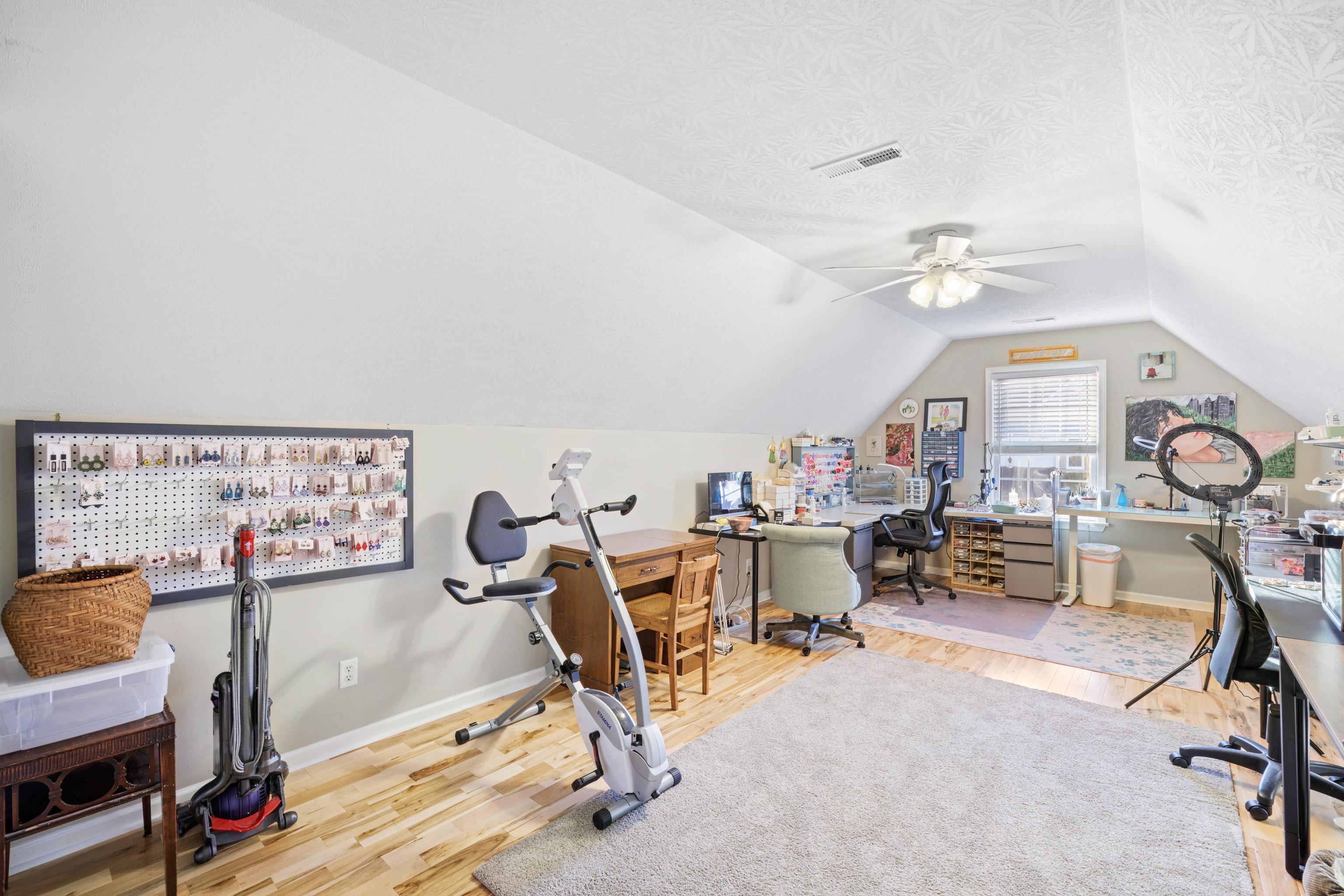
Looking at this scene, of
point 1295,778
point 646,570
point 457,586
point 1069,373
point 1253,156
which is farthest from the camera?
point 1069,373

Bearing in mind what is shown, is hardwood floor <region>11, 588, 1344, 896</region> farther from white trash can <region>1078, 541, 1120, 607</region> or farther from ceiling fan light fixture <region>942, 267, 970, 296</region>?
ceiling fan light fixture <region>942, 267, 970, 296</region>

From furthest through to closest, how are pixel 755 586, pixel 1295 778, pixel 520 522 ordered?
pixel 755 586 < pixel 520 522 < pixel 1295 778

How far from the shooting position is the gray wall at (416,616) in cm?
225

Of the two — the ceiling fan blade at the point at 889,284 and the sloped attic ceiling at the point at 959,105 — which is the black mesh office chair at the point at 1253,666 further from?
the ceiling fan blade at the point at 889,284

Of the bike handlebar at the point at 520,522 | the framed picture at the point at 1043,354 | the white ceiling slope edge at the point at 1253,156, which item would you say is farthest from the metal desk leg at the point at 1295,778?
the framed picture at the point at 1043,354

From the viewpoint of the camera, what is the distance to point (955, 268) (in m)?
3.20

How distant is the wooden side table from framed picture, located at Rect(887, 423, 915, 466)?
600 cm

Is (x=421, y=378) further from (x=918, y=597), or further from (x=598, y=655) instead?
(x=918, y=597)

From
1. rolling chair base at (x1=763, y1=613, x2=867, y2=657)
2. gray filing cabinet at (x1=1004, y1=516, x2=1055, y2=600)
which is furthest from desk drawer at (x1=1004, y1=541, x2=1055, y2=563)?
rolling chair base at (x1=763, y1=613, x2=867, y2=657)

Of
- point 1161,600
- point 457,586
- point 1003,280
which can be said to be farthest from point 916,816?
point 1161,600

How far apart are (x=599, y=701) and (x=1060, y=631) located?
12.1 ft

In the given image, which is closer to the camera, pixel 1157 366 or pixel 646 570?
pixel 646 570

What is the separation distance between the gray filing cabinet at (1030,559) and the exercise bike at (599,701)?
13.3ft

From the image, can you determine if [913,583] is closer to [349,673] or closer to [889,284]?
[889,284]
